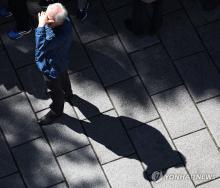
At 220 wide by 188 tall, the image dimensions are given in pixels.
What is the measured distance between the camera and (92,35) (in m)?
7.57

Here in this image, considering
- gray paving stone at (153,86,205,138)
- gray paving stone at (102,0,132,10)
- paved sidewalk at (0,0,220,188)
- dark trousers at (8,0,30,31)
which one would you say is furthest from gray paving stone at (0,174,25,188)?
gray paving stone at (102,0,132,10)

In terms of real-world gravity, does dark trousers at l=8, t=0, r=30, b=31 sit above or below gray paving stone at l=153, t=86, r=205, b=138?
above

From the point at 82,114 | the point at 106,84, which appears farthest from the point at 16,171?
the point at 106,84

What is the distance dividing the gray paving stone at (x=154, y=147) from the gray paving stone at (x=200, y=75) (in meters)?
0.67

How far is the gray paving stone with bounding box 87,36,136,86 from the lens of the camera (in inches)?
287

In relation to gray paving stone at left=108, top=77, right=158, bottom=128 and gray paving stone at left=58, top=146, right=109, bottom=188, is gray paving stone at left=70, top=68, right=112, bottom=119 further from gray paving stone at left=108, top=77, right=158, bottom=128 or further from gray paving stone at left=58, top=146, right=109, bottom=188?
gray paving stone at left=58, top=146, right=109, bottom=188

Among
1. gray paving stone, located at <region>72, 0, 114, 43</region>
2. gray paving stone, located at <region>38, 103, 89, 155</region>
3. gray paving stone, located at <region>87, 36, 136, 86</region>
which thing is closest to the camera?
gray paving stone, located at <region>38, 103, 89, 155</region>

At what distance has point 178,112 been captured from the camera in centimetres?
704

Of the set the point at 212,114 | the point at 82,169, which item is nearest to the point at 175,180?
the point at 212,114

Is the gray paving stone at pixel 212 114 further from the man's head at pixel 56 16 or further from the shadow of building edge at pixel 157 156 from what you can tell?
the man's head at pixel 56 16

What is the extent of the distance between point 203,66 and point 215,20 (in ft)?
2.51

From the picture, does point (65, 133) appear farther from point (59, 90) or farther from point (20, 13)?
point (20, 13)

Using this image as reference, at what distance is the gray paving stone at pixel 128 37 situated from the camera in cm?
748

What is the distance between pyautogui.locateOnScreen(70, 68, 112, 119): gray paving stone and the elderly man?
1.97 feet
